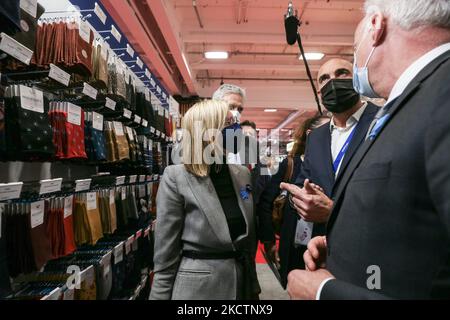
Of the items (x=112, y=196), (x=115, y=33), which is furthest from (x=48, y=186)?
(x=115, y=33)

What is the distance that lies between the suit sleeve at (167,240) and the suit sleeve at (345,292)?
98 centimetres

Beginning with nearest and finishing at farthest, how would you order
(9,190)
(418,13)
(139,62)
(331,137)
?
1. (418,13)
2. (9,190)
3. (331,137)
4. (139,62)

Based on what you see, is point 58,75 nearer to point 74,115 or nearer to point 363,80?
point 74,115

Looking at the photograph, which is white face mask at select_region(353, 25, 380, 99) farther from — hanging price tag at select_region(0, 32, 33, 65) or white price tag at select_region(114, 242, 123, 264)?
white price tag at select_region(114, 242, 123, 264)

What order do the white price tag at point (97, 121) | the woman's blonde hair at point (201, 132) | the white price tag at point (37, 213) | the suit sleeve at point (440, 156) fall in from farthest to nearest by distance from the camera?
the white price tag at point (97, 121), the woman's blonde hair at point (201, 132), the white price tag at point (37, 213), the suit sleeve at point (440, 156)

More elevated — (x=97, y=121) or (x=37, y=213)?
(x=97, y=121)

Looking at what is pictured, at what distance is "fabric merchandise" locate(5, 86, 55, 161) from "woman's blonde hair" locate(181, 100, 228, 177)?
745 millimetres

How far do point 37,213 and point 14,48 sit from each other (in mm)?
841

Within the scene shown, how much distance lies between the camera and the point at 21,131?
1436mm

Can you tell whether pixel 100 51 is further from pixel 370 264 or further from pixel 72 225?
pixel 370 264

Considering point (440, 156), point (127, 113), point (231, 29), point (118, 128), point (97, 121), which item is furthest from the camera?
point (231, 29)

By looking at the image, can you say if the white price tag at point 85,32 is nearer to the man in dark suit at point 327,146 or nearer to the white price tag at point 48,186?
the white price tag at point 48,186

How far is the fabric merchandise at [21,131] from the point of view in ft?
4.68

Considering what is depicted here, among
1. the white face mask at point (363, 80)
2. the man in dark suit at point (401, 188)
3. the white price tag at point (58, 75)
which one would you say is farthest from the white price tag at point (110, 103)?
the man in dark suit at point (401, 188)
